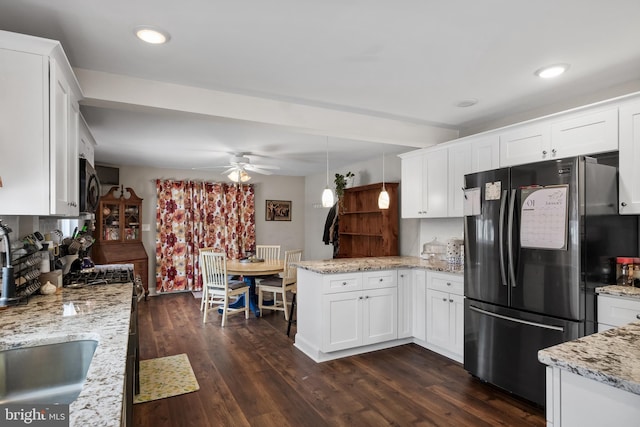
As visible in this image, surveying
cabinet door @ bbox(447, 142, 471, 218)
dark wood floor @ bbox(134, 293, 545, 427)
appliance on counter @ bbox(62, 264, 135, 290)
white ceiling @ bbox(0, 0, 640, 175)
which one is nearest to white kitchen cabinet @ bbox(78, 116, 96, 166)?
white ceiling @ bbox(0, 0, 640, 175)

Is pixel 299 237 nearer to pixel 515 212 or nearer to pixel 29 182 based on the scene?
pixel 515 212

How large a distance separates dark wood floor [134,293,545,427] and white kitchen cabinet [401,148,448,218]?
4.81 ft

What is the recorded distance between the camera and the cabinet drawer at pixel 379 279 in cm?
352

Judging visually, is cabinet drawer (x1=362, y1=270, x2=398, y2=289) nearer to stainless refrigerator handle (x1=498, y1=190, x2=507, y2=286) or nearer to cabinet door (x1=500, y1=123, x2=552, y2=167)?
stainless refrigerator handle (x1=498, y1=190, x2=507, y2=286)

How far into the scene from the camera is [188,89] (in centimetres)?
269

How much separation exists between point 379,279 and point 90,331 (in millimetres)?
2638

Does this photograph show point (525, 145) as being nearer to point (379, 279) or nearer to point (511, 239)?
point (511, 239)

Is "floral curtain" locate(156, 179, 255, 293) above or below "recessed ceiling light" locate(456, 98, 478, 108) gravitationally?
below

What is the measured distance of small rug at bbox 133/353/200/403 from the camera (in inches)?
107

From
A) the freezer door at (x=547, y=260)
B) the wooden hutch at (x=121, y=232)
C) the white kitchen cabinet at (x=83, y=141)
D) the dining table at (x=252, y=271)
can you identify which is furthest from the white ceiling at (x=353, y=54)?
the wooden hutch at (x=121, y=232)

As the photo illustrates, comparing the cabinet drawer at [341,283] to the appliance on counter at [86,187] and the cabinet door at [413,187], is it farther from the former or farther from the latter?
the appliance on counter at [86,187]

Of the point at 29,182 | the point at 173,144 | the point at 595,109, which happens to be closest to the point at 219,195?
the point at 173,144

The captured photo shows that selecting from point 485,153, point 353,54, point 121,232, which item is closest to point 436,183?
point 485,153

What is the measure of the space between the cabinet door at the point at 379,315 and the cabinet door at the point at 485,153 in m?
1.47
